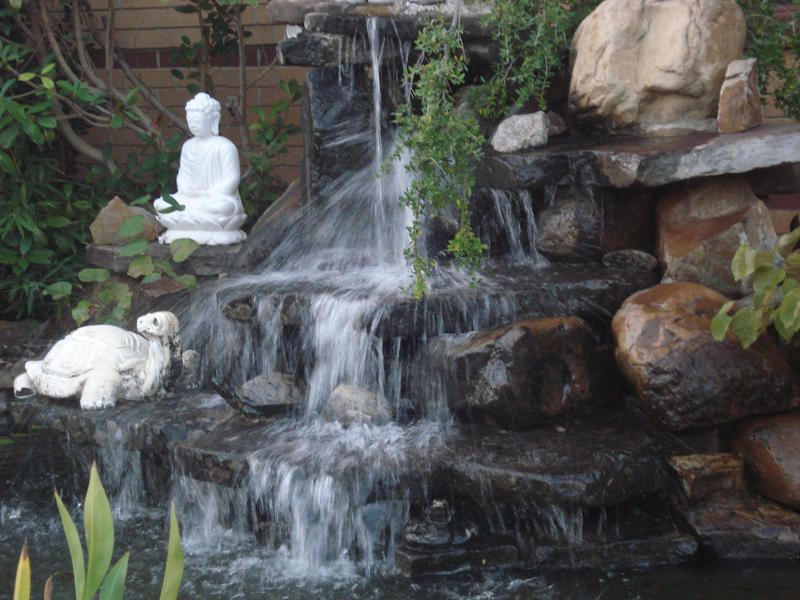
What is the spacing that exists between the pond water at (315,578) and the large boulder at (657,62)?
2.41m

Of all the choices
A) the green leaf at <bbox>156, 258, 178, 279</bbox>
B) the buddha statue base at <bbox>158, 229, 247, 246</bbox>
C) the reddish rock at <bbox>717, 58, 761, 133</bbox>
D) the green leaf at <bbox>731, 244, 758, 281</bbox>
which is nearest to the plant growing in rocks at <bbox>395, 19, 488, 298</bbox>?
the green leaf at <bbox>731, 244, 758, 281</bbox>

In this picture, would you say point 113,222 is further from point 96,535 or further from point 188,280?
point 96,535

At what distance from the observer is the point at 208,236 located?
5.80 metres

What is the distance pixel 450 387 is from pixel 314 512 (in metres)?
0.80

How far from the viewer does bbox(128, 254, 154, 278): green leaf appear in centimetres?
567

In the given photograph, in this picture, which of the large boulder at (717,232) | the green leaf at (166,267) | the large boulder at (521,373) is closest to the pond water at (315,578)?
the large boulder at (521,373)

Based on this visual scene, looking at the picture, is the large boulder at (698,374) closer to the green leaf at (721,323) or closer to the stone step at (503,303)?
the green leaf at (721,323)

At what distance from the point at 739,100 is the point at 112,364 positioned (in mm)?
3394

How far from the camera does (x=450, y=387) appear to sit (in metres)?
4.00

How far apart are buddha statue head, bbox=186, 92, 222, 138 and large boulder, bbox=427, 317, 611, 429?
8.71 feet

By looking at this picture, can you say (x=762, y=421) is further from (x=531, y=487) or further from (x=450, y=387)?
(x=450, y=387)

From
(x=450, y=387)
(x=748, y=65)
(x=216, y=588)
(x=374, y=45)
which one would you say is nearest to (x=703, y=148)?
(x=748, y=65)

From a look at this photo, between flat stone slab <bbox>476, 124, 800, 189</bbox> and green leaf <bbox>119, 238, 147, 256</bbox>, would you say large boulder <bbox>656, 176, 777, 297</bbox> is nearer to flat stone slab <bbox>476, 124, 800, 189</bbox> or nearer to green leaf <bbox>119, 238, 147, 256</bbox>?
flat stone slab <bbox>476, 124, 800, 189</bbox>

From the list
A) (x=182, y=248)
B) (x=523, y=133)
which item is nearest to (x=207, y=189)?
(x=182, y=248)
